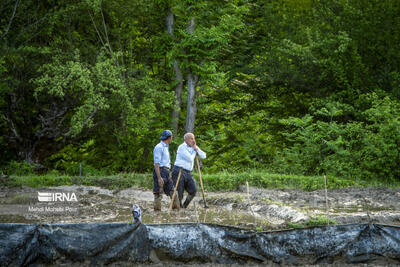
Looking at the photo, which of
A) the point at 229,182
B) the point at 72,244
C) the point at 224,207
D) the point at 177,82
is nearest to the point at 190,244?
the point at 72,244

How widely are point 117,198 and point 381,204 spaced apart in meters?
8.05

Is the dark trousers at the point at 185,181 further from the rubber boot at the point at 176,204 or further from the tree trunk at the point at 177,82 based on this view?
A: the tree trunk at the point at 177,82

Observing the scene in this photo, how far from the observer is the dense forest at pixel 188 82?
19.0 m

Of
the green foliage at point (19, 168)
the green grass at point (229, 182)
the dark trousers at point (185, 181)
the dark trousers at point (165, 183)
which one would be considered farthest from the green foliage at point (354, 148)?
the green foliage at point (19, 168)

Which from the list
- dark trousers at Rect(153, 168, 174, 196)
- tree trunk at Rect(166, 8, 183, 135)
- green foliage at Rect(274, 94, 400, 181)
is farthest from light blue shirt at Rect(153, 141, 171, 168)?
tree trunk at Rect(166, 8, 183, 135)

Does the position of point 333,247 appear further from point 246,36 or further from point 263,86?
point 246,36

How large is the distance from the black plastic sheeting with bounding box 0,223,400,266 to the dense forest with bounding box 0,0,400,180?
10.0m

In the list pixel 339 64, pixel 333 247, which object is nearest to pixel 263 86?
pixel 339 64

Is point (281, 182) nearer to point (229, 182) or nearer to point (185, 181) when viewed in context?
point (229, 182)

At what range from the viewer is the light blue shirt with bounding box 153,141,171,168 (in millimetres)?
10664

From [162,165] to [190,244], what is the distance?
3.54 m

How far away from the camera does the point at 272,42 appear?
24109 mm

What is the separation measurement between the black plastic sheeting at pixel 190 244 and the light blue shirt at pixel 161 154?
3373 mm

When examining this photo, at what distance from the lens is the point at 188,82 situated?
72.0ft
